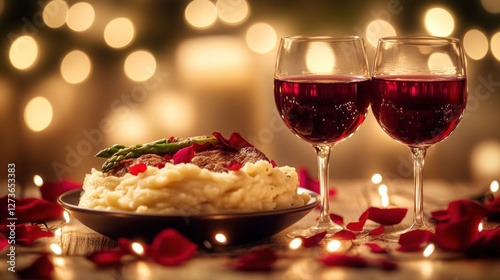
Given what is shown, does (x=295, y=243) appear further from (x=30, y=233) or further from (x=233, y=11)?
(x=233, y=11)

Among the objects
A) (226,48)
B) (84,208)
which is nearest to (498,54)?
(226,48)

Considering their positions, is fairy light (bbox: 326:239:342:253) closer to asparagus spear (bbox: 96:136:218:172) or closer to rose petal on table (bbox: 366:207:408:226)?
rose petal on table (bbox: 366:207:408:226)

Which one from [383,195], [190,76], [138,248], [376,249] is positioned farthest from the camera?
[190,76]

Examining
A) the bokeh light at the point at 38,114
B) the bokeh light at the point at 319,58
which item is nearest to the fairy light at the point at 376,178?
the bokeh light at the point at 319,58

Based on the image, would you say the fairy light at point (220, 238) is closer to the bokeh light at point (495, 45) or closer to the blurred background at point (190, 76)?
the blurred background at point (190, 76)

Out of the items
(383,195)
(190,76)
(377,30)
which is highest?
(377,30)

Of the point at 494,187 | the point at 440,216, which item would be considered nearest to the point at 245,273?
the point at 440,216
